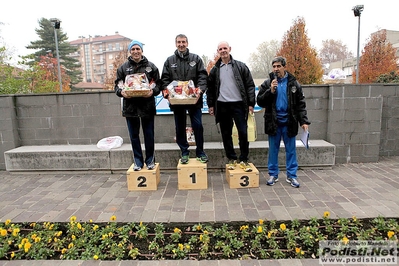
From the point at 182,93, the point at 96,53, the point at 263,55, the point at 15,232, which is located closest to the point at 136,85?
the point at 182,93

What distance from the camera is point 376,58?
18.3 metres

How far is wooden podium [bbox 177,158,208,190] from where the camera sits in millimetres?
3941

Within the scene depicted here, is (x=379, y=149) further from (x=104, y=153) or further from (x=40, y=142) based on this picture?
(x=40, y=142)

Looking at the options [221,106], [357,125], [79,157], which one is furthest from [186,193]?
[357,125]

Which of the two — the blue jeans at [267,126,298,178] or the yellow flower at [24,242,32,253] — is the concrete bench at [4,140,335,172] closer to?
the blue jeans at [267,126,298,178]

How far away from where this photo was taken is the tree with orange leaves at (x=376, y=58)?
58.1ft

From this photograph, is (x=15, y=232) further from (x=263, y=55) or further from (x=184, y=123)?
(x=263, y=55)

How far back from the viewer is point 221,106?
3.95 m

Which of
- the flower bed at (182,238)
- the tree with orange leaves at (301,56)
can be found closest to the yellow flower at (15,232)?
the flower bed at (182,238)

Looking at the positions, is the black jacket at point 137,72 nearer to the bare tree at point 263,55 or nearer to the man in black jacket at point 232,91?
the man in black jacket at point 232,91

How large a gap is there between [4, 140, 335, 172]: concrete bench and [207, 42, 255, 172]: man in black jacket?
32.2 inches

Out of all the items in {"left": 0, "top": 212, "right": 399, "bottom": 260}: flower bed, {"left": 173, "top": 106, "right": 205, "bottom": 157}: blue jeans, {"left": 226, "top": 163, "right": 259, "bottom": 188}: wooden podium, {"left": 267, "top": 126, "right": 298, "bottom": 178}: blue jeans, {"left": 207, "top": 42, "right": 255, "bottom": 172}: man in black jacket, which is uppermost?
{"left": 207, "top": 42, "right": 255, "bottom": 172}: man in black jacket

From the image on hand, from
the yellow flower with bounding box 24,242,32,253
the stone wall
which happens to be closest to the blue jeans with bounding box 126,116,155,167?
the stone wall

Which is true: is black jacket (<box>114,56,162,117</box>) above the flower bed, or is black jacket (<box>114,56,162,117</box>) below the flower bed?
above
